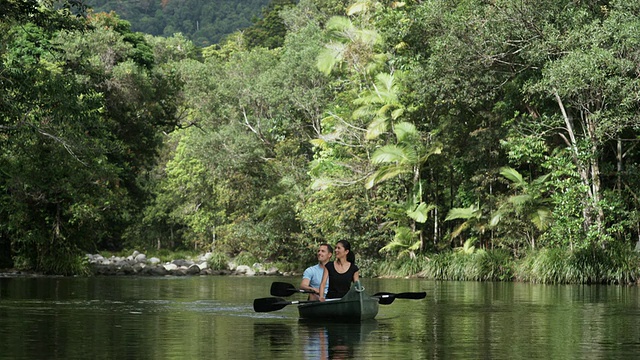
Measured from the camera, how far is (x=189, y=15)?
11938 cm

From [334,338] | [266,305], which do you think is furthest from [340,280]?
[334,338]

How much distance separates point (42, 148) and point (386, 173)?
12.1 metres

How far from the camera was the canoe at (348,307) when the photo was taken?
560 inches

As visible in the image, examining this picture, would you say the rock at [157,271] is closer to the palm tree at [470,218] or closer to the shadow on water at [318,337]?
the palm tree at [470,218]

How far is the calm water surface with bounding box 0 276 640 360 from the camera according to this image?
Result: 10516 millimetres

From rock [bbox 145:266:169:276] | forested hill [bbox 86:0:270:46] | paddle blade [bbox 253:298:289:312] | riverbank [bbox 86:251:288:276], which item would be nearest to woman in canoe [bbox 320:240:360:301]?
paddle blade [bbox 253:298:289:312]

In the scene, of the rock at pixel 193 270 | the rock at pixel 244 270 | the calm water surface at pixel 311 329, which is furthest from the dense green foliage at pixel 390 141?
the calm water surface at pixel 311 329

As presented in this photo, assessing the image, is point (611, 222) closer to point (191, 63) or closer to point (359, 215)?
point (359, 215)

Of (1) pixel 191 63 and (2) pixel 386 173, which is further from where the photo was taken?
(1) pixel 191 63

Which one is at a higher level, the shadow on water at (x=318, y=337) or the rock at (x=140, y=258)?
the rock at (x=140, y=258)

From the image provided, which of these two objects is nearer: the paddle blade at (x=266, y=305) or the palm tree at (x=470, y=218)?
the paddle blade at (x=266, y=305)

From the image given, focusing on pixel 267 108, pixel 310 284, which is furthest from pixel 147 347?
pixel 267 108

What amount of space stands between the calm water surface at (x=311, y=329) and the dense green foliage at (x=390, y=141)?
6846 millimetres

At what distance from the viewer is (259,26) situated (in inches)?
3142
